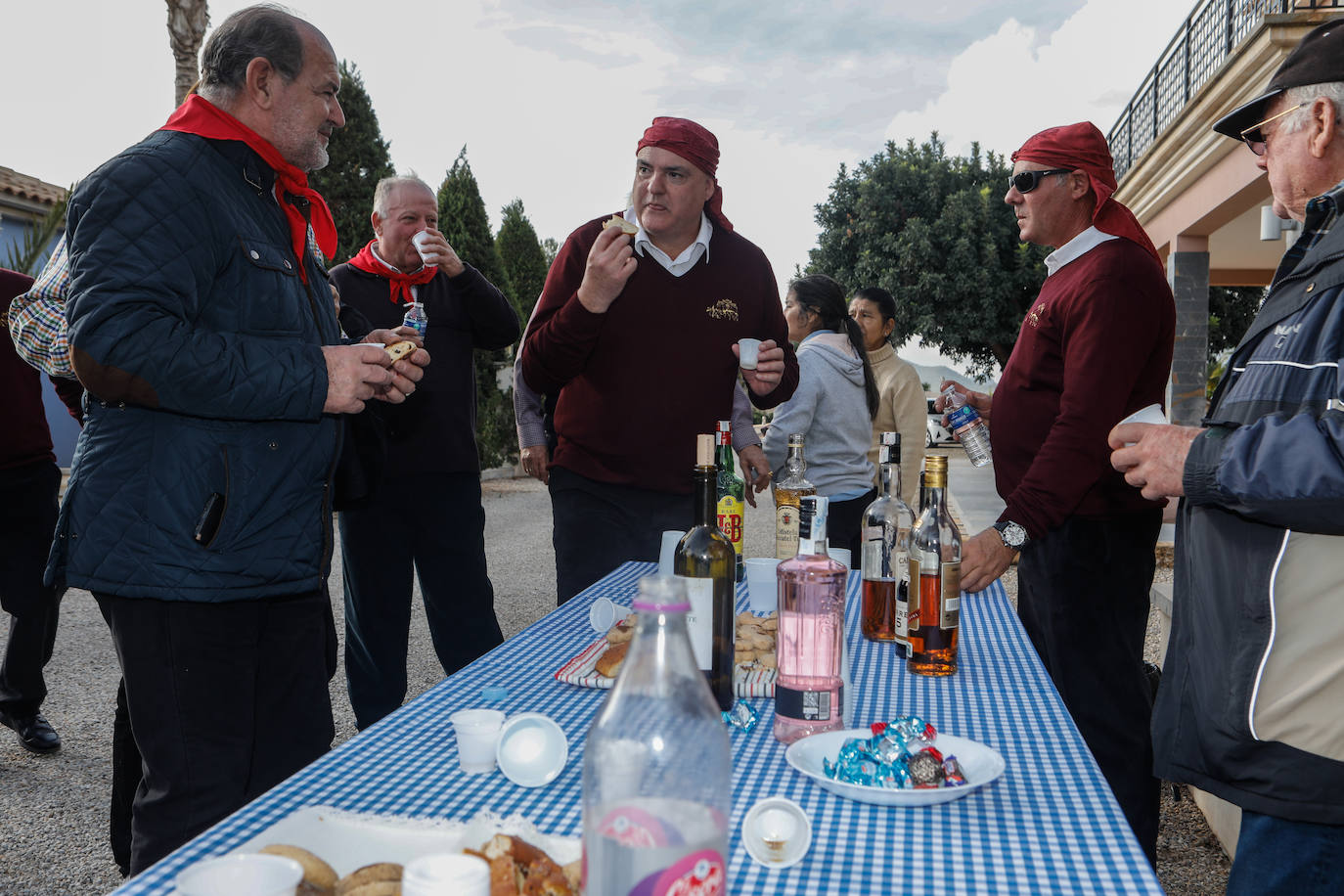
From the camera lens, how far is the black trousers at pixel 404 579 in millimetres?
3746

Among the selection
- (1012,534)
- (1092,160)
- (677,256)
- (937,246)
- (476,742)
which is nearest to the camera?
(476,742)

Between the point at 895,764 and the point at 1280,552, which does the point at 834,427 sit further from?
the point at 895,764

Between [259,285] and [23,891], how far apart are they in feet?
7.35

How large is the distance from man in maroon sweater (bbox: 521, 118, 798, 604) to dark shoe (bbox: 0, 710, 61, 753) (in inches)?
100

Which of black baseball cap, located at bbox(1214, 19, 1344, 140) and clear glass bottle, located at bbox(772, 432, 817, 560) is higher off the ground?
black baseball cap, located at bbox(1214, 19, 1344, 140)

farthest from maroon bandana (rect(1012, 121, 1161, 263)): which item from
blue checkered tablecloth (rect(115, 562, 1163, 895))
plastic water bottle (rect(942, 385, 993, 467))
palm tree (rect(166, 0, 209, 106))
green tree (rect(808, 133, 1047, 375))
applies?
green tree (rect(808, 133, 1047, 375))

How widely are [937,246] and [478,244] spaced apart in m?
16.6

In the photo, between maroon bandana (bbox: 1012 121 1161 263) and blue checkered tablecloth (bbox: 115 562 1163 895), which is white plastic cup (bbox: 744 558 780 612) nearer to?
blue checkered tablecloth (bbox: 115 562 1163 895)

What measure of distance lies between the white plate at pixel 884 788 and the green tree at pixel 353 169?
12920 mm

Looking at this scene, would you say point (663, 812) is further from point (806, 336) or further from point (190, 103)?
point (806, 336)

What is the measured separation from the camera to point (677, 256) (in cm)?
320

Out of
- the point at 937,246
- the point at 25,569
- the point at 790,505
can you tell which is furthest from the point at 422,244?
the point at 937,246

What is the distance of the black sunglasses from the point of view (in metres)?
2.87

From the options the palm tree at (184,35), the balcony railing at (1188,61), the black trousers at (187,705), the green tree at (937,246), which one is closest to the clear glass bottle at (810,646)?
the black trousers at (187,705)
